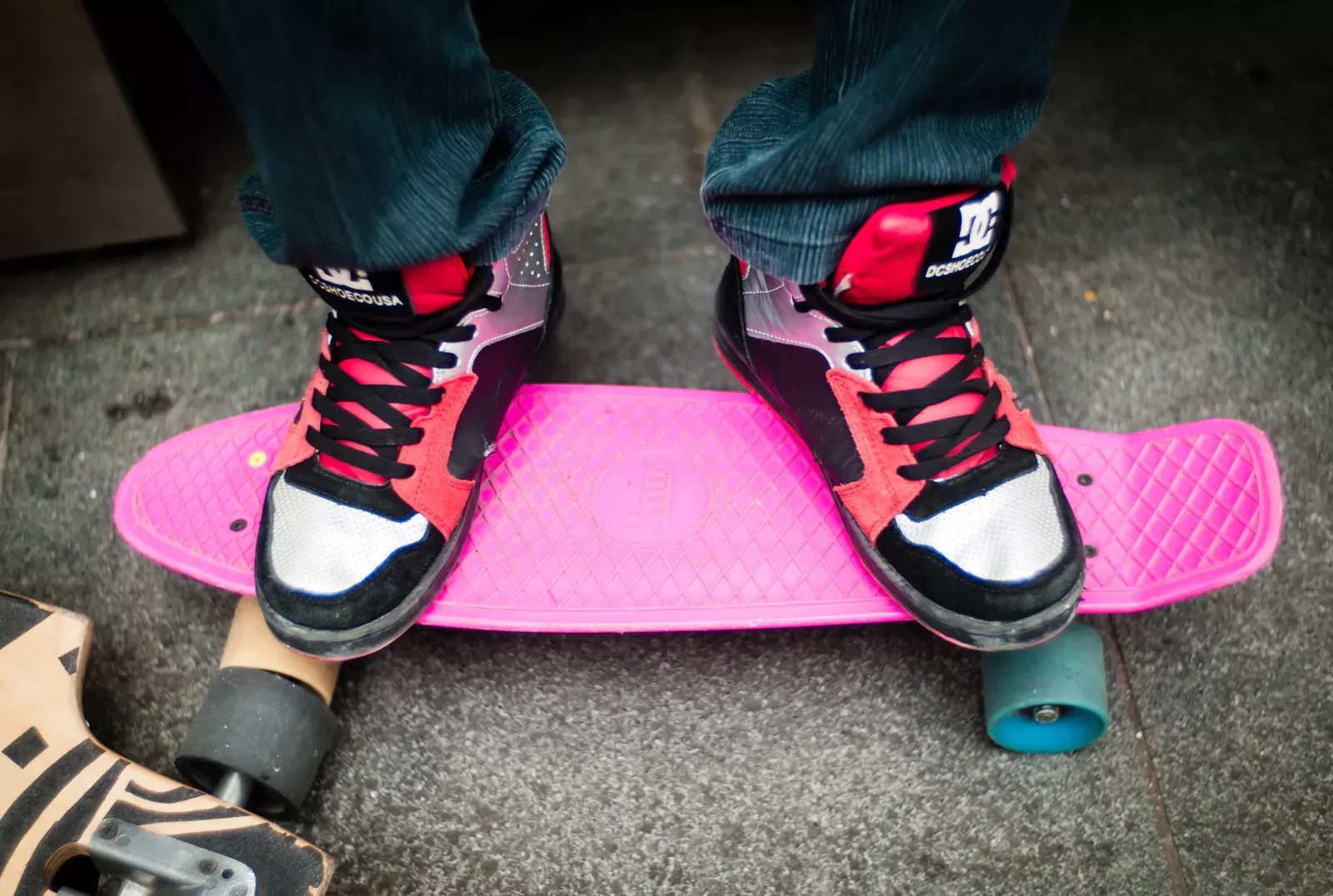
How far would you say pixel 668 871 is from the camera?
3.39 feet

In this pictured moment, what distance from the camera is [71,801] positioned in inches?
36.2

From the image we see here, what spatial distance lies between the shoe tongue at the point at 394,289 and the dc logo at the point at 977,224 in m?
0.50

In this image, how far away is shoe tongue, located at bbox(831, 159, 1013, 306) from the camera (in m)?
0.86

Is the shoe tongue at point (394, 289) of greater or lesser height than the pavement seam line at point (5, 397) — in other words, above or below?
above

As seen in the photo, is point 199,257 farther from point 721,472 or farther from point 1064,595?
point 1064,595

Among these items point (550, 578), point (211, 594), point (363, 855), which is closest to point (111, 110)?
point (211, 594)

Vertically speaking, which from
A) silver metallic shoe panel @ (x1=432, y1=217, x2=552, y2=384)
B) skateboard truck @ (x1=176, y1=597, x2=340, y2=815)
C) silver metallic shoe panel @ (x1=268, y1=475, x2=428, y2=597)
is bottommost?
skateboard truck @ (x1=176, y1=597, x2=340, y2=815)

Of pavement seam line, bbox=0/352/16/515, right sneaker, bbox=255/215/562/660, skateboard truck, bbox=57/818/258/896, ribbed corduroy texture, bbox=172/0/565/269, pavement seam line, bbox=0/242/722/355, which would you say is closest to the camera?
ribbed corduroy texture, bbox=172/0/565/269

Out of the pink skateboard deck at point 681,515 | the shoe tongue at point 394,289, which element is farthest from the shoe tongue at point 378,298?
the pink skateboard deck at point 681,515

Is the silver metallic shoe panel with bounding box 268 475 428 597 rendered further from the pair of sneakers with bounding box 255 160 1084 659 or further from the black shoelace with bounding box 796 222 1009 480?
the black shoelace with bounding box 796 222 1009 480

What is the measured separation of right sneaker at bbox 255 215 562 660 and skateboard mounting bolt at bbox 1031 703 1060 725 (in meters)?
0.68

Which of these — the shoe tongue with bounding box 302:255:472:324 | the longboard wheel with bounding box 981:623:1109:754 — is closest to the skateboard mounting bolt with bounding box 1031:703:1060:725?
the longboard wheel with bounding box 981:623:1109:754

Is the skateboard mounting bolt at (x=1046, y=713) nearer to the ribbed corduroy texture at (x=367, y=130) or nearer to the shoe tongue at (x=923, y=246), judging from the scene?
the shoe tongue at (x=923, y=246)

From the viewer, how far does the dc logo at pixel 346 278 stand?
35.6 inches
